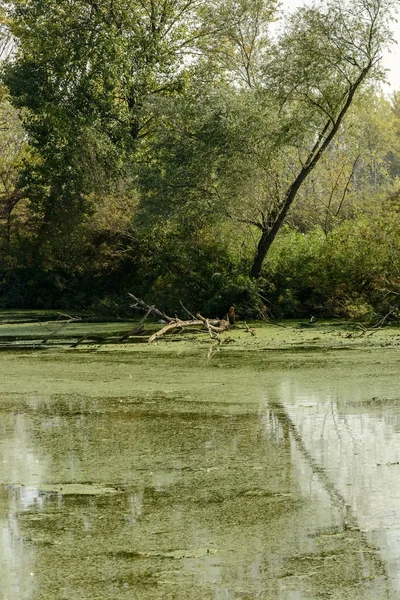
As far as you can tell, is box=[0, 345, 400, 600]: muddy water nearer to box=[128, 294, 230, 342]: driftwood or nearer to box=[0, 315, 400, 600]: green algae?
box=[0, 315, 400, 600]: green algae

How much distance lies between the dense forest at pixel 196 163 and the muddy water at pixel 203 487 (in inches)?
280

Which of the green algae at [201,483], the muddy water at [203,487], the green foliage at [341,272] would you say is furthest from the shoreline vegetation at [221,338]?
the muddy water at [203,487]

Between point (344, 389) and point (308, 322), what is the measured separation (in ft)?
24.3

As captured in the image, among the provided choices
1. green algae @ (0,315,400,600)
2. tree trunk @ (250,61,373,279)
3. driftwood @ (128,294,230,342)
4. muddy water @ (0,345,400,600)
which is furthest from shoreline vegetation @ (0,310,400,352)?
muddy water @ (0,345,400,600)

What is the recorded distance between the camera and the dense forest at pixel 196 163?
17.8m

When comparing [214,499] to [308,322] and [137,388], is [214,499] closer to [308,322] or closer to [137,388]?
[137,388]

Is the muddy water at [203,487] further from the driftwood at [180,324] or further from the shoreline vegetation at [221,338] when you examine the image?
the driftwood at [180,324]

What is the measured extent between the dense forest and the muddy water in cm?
710

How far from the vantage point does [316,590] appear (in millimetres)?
3914

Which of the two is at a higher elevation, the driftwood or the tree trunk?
the tree trunk

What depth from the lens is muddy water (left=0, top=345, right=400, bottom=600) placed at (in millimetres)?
4129

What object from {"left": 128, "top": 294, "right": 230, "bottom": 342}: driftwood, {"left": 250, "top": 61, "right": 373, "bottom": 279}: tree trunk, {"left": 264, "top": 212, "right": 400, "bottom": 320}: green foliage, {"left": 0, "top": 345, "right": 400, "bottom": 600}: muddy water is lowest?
{"left": 0, "top": 345, "right": 400, "bottom": 600}: muddy water

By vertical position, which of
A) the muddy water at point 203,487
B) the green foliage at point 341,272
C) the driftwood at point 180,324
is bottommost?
the muddy water at point 203,487

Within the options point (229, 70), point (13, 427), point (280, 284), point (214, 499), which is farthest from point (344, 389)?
point (229, 70)
